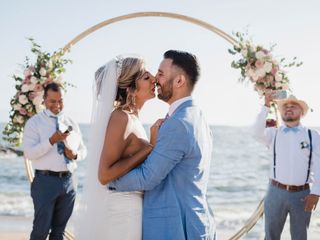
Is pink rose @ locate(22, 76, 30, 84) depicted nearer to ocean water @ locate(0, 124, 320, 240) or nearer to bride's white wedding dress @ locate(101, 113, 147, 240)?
bride's white wedding dress @ locate(101, 113, 147, 240)

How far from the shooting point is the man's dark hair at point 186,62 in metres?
3.01

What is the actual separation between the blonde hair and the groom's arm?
1.83 ft

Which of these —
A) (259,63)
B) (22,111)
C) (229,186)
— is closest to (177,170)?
(259,63)

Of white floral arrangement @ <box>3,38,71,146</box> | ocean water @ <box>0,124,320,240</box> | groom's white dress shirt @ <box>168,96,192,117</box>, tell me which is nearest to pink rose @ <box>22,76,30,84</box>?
white floral arrangement @ <box>3,38,71,146</box>

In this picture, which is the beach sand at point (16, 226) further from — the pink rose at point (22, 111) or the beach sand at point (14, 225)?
the pink rose at point (22, 111)

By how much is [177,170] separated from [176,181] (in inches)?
2.6

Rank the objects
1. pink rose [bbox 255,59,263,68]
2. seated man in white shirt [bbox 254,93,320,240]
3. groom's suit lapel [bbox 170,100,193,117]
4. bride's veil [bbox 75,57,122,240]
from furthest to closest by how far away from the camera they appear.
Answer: pink rose [bbox 255,59,263,68] < seated man in white shirt [bbox 254,93,320,240] < bride's veil [bbox 75,57,122,240] < groom's suit lapel [bbox 170,100,193,117]

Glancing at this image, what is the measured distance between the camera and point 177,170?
9.61 ft

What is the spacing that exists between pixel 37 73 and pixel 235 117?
2309 cm

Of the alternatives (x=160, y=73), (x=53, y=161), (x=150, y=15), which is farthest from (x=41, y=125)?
(x=160, y=73)

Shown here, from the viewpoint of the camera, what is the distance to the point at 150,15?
545cm

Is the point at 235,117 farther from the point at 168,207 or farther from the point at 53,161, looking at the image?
the point at 168,207

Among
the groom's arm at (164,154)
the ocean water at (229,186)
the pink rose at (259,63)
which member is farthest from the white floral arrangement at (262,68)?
the ocean water at (229,186)

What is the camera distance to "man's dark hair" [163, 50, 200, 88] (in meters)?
3.01
